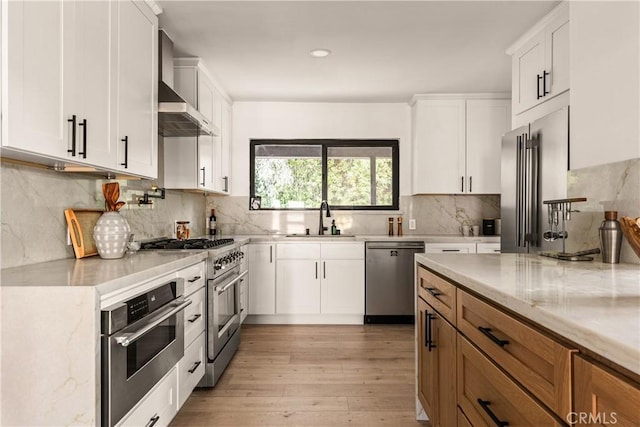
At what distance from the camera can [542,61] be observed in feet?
9.22

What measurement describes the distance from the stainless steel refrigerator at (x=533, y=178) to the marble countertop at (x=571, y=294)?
875 millimetres

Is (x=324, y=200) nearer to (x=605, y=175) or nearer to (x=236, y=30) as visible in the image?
(x=236, y=30)

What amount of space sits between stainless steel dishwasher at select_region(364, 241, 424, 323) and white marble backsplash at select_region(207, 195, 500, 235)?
0.54m

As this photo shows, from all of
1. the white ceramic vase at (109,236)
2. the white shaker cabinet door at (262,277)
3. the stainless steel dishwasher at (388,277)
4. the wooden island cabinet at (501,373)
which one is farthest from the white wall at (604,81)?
the white shaker cabinet door at (262,277)

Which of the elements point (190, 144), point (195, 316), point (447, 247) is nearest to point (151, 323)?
point (195, 316)

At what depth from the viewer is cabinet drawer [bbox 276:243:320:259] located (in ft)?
14.3

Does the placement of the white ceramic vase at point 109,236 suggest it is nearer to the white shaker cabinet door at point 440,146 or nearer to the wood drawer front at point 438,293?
the wood drawer front at point 438,293

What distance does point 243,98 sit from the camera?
4711 millimetres

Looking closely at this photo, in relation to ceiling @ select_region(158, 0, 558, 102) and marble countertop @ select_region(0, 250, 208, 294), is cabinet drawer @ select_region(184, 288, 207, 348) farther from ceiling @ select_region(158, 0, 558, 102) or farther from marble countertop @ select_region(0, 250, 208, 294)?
ceiling @ select_region(158, 0, 558, 102)

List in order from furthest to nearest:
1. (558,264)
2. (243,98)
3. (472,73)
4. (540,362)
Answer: (243,98)
(472,73)
(558,264)
(540,362)

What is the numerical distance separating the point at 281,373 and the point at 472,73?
3161mm

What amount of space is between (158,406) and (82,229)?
1030 millimetres

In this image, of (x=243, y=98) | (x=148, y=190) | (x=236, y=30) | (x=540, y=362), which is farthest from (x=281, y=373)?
(x=243, y=98)

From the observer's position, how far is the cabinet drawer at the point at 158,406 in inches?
63.2
